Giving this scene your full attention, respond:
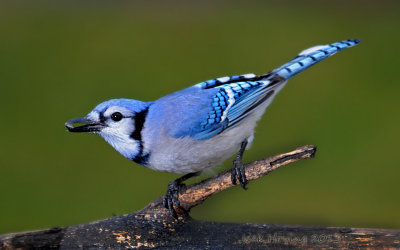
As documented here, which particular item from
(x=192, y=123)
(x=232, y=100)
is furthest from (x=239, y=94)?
(x=192, y=123)

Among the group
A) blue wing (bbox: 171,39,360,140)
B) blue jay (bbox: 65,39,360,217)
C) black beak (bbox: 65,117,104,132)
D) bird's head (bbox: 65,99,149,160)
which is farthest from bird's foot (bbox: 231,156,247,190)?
black beak (bbox: 65,117,104,132)

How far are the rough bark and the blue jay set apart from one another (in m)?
0.05

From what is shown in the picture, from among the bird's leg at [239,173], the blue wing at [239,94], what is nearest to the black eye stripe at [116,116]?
the blue wing at [239,94]

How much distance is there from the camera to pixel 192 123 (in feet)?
4.79

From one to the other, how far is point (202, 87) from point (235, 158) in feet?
0.82

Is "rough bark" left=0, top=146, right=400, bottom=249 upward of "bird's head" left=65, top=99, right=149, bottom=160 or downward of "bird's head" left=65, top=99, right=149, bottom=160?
downward

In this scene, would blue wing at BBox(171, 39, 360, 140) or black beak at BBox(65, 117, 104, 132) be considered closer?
black beak at BBox(65, 117, 104, 132)

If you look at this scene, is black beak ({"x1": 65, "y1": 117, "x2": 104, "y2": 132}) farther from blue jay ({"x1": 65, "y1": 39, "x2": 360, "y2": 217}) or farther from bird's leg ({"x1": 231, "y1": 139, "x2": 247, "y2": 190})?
bird's leg ({"x1": 231, "y1": 139, "x2": 247, "y2": 190})

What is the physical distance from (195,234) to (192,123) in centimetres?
31

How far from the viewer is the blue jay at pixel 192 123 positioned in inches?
53.5

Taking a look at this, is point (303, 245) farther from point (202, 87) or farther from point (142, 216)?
point (202, 87)

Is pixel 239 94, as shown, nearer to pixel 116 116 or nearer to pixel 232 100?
pixel 232 100

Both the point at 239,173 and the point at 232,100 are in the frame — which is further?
the point at 232,100

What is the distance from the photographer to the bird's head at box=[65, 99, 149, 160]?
1330 mm
